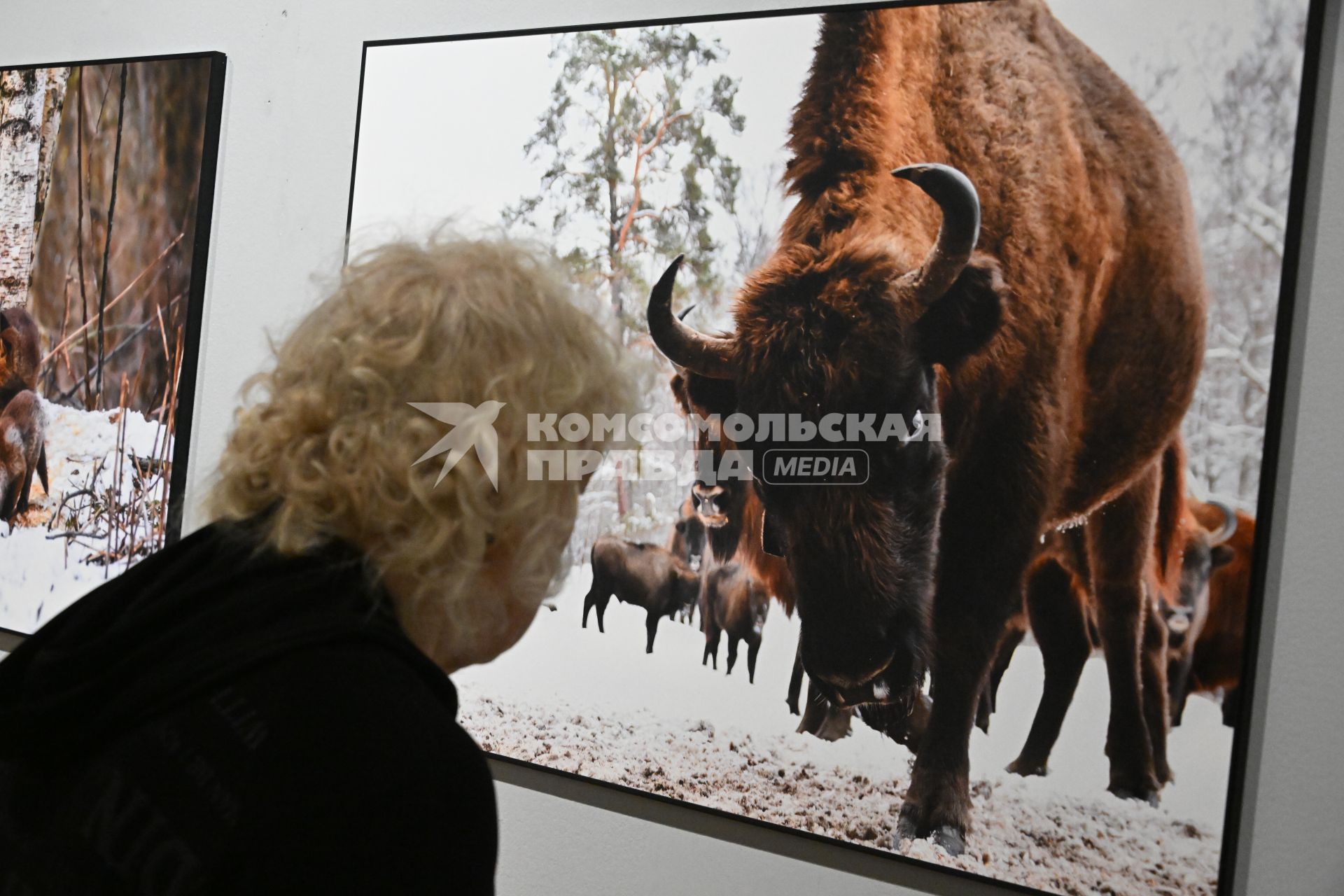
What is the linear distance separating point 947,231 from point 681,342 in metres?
0.48

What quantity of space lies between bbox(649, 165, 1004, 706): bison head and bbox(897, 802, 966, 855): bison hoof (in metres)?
0.17

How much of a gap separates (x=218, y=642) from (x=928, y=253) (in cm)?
124

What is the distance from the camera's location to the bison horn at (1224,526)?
1.43m

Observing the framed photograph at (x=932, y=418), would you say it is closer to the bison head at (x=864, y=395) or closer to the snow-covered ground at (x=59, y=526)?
the bison head at (x=864, y=395)

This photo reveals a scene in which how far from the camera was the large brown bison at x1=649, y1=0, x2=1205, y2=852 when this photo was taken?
1487mm

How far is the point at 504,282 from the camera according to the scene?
0.89m

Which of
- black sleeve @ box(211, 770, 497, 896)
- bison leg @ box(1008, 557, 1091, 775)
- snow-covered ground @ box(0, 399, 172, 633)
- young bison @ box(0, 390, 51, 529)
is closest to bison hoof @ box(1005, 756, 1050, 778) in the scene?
bison leg @ box(1008, 557, 1091, 775)

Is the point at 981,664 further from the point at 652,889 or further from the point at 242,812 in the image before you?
the point at 242,812

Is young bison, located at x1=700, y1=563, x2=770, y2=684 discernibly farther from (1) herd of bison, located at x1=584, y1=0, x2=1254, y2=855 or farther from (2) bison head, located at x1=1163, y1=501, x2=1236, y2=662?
(2) bison head, located at x1=1163, y1=501, x2=1236, y2=662

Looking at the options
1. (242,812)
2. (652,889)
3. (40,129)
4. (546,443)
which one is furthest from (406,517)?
(40,129)

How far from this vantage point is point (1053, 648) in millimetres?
1519

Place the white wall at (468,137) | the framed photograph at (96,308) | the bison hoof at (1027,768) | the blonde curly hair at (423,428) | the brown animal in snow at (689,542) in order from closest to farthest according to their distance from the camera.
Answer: the blonde curly hair at (423,428) < the white wall at (468,137) < the bison hoof at (1027,768) < the brown animal in snow at (689,542) < the framed photograph at (96,308)

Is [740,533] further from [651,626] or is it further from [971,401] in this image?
[971,401]

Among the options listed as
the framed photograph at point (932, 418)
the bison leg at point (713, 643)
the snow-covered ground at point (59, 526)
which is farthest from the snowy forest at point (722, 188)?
the snow-covered ground at point (59, 526)
